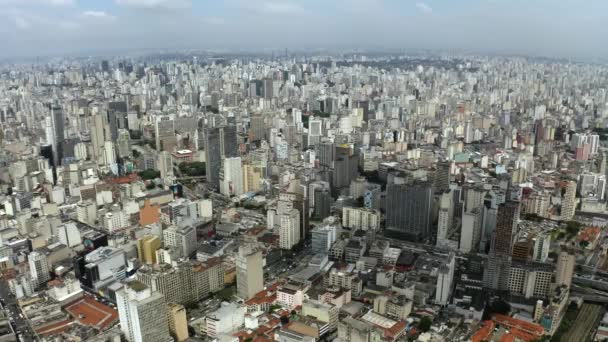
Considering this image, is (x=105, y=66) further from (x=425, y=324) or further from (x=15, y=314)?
(x=425, y=324)

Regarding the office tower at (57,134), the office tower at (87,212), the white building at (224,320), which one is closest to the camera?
the white building at (224,320)

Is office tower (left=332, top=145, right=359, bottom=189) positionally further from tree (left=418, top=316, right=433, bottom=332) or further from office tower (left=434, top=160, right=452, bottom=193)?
tree (left=418, top=316, right=433, bottom=332)

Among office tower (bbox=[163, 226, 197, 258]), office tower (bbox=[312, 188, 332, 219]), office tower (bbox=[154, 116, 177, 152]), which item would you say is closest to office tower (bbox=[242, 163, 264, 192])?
office tower (bbox=[312, 188, 332, 219])

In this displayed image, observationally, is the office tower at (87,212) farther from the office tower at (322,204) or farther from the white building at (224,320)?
the white building at (224,320)

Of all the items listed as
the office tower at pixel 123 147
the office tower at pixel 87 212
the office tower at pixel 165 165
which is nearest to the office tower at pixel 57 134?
the office tower at pixel 123 147

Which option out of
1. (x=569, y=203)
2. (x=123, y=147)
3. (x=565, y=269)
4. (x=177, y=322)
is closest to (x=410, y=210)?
(x=565, y=269)

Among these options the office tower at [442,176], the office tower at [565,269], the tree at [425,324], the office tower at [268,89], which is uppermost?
the office tower at [268,89]
